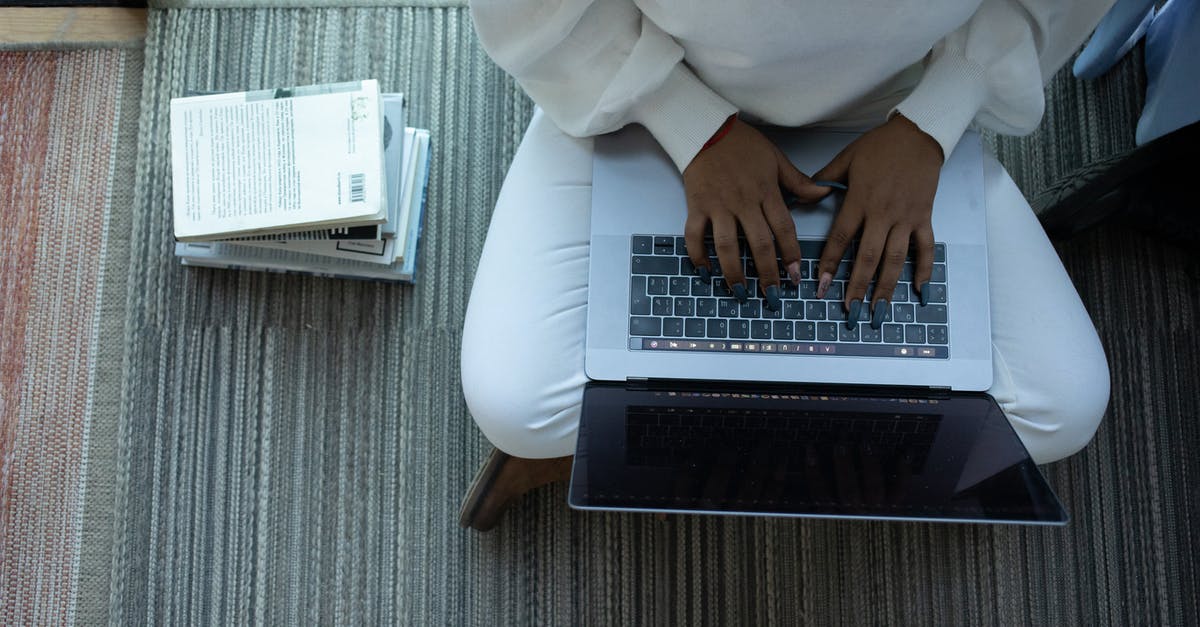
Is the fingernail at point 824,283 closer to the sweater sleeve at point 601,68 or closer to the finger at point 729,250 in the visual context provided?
the finger at point 729,250

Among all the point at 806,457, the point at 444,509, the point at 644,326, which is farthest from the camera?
the point at 444,509

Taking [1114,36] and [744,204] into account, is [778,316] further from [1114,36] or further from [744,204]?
[1114,36]

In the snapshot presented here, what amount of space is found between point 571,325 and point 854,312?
0.89 ft

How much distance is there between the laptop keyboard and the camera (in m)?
0.85

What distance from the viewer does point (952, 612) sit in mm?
1205

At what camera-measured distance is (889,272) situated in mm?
848

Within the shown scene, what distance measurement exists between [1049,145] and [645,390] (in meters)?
0.82

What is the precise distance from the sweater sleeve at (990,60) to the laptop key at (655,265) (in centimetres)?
26

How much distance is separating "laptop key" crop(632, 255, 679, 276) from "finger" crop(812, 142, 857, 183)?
167 millimetres

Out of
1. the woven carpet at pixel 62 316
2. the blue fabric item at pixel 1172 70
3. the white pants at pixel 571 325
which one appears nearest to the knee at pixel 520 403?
the white pants at pixel 571 325

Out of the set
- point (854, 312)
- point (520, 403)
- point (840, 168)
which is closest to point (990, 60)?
point (840, 168)

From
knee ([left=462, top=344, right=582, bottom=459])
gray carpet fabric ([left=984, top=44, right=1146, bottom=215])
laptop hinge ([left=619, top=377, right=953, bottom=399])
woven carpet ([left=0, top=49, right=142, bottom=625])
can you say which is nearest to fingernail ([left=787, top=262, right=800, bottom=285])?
laptop hinge ([left=619, top=377, right=953, bottom=399])

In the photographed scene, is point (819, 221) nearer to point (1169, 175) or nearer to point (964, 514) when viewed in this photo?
point (964, 514)

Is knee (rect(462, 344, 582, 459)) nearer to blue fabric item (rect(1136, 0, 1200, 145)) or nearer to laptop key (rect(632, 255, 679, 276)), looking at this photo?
laptop key (rect(632, 255, 679, 276))
